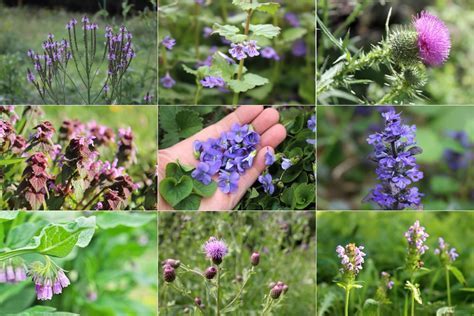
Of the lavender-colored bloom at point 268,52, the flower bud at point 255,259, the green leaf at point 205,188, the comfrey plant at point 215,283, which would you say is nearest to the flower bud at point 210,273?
the comfrey plant at point 215,283

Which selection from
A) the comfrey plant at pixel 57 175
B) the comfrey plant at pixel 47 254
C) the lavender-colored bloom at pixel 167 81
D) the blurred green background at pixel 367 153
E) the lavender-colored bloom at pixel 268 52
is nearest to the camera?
the comfrey plant at pixel 47 254

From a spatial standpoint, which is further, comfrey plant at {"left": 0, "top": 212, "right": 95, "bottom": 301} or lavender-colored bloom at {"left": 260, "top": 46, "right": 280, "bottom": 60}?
lavender-colored bloom at {"left": 260, "top": 46, "right": 280, "bottom": 60}

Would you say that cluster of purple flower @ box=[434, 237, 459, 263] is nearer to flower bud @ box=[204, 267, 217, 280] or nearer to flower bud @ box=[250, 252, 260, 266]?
flower bud @ box=[250, 252, 260, 266]

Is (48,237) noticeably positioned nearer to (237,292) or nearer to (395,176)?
(237,292)

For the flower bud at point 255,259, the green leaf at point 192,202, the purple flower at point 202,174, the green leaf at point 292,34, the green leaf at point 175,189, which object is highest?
the green leaf at point 292,34

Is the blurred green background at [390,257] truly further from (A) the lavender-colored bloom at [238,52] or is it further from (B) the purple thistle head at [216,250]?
(A) the lavender-colored bloom at [238,52]

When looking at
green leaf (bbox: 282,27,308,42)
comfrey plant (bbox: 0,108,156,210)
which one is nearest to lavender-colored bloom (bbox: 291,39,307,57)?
green leaf (bbox: 282,27,308,42)
